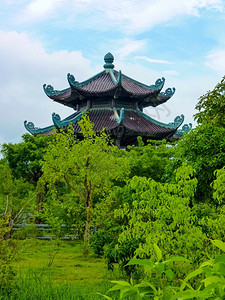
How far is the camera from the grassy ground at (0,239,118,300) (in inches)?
267

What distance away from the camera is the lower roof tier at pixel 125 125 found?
24812 millimetres

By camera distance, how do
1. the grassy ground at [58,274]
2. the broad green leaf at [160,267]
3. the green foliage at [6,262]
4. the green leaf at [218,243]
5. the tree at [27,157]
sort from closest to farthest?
the green leaf at [218,243]
the broad green leaf at [160,267]
the grassy ground at [58,274]
the green foliage at [6,262]
the tree at [27,157]

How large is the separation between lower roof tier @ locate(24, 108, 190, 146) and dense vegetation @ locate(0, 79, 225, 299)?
17.7 ft

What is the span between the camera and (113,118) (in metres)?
26.0

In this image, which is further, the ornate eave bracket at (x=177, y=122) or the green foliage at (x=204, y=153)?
the ornate eave bracket at (x=177, y=122)

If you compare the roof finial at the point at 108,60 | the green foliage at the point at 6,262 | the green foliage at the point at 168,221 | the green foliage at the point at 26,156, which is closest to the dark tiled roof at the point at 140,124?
the roof finial at the point at 108,60

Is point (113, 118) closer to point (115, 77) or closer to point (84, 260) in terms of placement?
point (115, 77)

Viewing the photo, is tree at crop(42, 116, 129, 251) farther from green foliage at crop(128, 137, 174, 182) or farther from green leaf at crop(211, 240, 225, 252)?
green leaf at crop(211, 240, 225, 252)

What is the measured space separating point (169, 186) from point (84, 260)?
23.6 feet

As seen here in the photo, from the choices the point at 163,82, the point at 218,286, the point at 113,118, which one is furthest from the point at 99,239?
the point at 163,82

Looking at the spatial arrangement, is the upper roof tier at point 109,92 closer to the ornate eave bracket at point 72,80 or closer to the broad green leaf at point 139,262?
the ornate eave bracket at point 72,80

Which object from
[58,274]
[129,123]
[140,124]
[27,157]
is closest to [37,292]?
[58,274]

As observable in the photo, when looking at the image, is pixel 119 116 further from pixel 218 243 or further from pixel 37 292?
pixel 218 243

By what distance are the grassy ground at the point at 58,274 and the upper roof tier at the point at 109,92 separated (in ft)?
36.2
